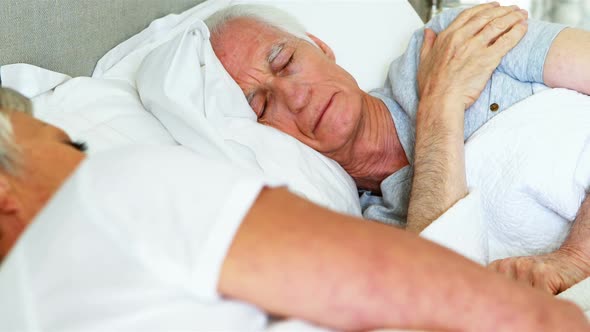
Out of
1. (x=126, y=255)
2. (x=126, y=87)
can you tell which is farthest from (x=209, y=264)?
(x=126, y=87)

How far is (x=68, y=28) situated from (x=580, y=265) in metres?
1.13

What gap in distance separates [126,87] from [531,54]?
0.88 metres

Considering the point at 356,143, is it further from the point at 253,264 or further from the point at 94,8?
the point at 253,264

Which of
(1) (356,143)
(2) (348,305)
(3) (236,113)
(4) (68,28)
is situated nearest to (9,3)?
(4) (68,28)

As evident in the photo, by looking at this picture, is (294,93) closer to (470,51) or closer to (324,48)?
(324,48)

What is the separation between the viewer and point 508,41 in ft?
4.69

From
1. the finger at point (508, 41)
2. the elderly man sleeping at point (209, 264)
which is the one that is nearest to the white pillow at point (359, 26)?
the finger at point (508, 41)

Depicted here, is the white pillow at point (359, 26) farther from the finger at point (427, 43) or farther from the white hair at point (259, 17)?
the finger at point (427, 43)

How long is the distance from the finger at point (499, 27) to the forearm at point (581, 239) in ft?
1.36

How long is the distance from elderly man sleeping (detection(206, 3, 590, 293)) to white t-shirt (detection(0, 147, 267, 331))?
725mm

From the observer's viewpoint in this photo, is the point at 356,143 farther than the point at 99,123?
Yes

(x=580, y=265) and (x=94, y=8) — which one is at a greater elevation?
(x=94, y=8)

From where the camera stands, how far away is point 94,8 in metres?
1.47

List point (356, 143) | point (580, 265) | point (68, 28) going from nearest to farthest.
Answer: point (580, 265) → point (68, 28) → point (356, 143)
